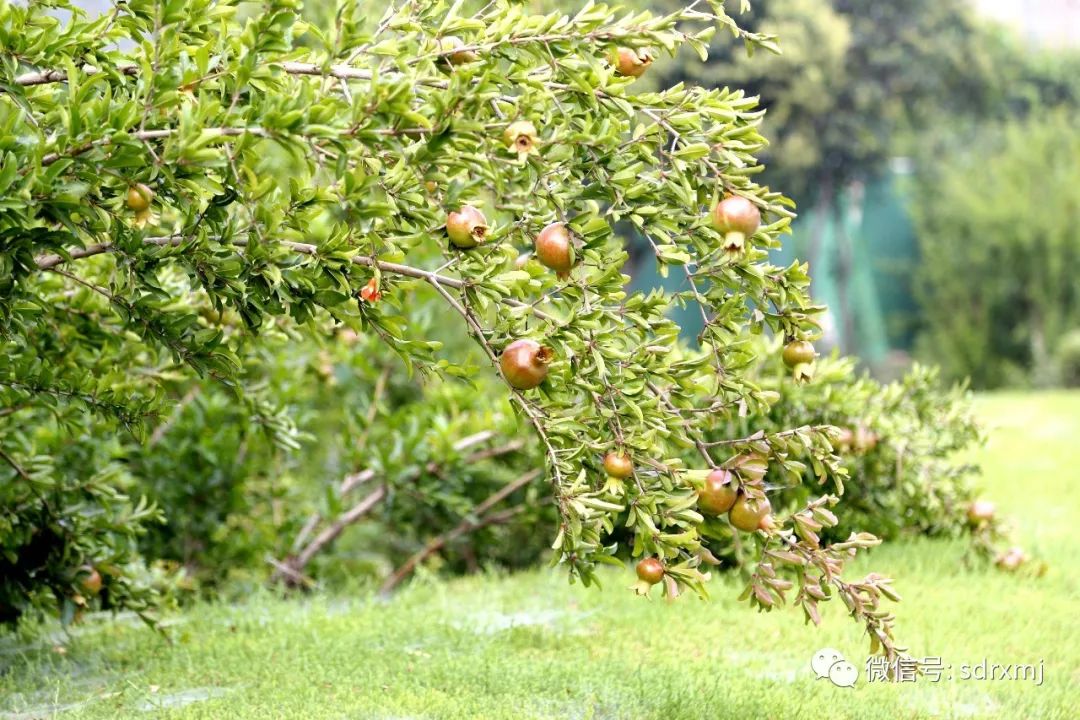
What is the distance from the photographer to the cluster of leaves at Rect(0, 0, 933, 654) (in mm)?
1955

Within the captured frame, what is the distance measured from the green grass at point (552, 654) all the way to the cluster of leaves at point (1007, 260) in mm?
9243

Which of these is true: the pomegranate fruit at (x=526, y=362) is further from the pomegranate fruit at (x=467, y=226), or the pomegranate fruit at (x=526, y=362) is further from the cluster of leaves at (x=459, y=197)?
the pomegranate fruit at (x=467, y=226)

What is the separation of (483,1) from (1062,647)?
480 cm

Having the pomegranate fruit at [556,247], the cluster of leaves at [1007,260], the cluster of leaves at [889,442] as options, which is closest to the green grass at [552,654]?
the cluster of leaves at [889,442]

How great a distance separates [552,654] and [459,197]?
1554 mm

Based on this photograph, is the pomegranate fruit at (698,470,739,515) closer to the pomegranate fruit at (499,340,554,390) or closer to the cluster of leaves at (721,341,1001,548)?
the pomegranate fruit at (499,340,554,390)

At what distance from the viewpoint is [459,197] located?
81.5 inches

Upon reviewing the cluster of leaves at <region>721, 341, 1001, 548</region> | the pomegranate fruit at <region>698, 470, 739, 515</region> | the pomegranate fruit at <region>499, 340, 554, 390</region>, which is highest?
the pomegranate fruit at <region>499, 340, 554, 390</region>

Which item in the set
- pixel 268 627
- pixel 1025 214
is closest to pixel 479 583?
pixel 268 627

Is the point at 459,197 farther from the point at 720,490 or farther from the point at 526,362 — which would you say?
the point at 720,490

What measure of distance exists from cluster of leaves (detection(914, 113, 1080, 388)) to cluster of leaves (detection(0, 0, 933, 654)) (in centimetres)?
1115

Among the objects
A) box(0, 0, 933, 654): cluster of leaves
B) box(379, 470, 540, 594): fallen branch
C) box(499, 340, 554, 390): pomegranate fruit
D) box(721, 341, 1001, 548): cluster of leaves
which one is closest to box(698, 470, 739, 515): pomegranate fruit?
box(0, 0, 933, 654): cluster of leaves

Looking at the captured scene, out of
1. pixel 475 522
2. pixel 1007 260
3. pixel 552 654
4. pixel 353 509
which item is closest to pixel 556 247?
pixel 552 654

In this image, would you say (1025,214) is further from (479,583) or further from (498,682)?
(498,682)
